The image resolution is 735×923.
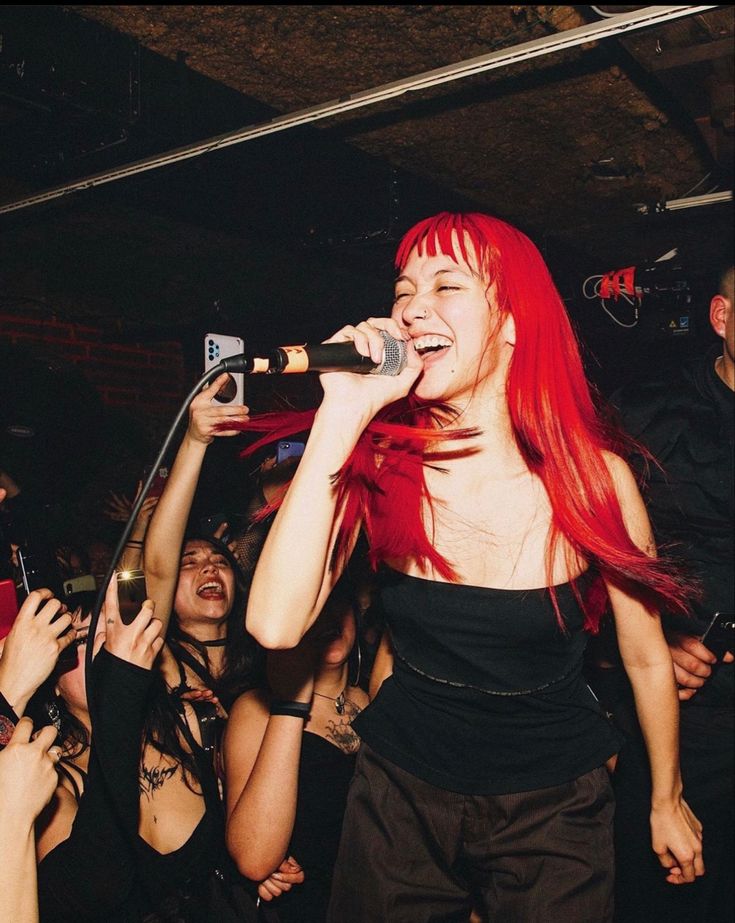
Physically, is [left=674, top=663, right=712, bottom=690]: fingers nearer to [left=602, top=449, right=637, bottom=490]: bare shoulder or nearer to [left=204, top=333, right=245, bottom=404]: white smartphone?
[left=602, top=449, right=637, bottom=490]: bare shoulder

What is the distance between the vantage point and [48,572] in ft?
7.34

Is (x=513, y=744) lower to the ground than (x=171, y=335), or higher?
lower

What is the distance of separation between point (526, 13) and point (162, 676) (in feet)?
7.73

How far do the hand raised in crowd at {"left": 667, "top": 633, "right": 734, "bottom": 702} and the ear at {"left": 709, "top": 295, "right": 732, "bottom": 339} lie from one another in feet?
4.17

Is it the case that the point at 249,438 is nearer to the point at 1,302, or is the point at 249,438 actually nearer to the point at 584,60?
the point at 1,302

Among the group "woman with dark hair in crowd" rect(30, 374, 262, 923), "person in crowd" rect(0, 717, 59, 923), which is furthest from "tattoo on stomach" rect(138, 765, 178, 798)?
"person in crowd" rect(0, 717, 59, 923)

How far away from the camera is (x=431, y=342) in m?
1.51

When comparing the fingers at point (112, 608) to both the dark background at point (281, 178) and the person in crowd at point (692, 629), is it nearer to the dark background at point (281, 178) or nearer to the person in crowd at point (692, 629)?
the dark background at point (281, 178)

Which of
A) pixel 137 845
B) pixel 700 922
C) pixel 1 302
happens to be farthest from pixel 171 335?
pixel 700 922

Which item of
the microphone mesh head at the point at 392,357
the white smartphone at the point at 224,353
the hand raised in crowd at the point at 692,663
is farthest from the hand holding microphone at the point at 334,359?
the white smartphone at the point at 224,353

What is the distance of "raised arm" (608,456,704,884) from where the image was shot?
159 cm

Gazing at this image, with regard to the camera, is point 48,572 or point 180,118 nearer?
point 48,572

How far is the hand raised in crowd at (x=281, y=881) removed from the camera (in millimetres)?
1910

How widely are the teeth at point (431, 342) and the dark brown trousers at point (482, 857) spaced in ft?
2.78
